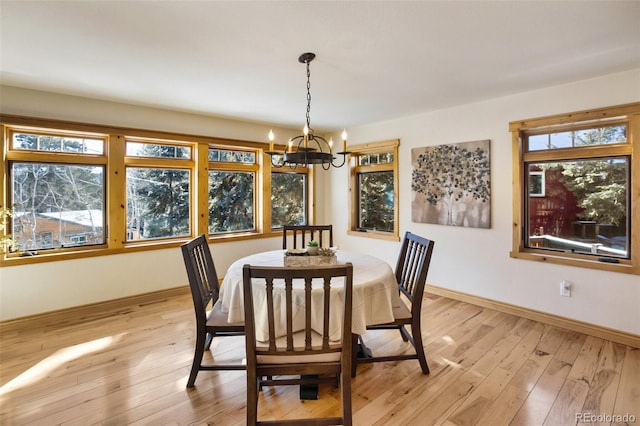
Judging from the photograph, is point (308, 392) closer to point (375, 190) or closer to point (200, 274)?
point (200, 274)

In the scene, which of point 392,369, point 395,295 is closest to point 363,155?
point 395,295

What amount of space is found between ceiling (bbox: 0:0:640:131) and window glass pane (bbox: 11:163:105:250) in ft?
2.86

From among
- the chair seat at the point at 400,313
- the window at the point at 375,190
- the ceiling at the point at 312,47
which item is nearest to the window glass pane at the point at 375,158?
the window at the point at 375,190

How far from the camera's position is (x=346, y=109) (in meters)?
3.84

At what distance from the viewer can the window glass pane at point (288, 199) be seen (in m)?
5.00

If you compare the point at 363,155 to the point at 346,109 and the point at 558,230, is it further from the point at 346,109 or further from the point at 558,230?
the point at 558,230

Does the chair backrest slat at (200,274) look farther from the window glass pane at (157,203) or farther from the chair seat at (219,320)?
the window glass pane at (157,203)

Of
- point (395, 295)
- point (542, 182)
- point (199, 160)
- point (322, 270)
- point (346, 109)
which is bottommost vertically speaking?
point (395, 295)

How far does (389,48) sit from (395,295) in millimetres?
1870

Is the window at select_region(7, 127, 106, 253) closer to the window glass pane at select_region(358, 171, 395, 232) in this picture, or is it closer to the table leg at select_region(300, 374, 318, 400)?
the table leg at select_region(300, 374, 318, 400)

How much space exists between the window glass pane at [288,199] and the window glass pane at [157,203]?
1371 millimetres

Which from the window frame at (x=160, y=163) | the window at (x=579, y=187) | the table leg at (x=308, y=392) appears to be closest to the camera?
the table leg at (x=308, y=392)

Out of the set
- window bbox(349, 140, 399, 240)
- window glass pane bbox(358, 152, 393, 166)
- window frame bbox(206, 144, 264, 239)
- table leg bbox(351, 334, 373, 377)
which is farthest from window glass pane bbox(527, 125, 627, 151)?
window frame bbox(206, 144, 264, 239)

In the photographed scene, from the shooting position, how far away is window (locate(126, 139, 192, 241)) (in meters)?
3.72
